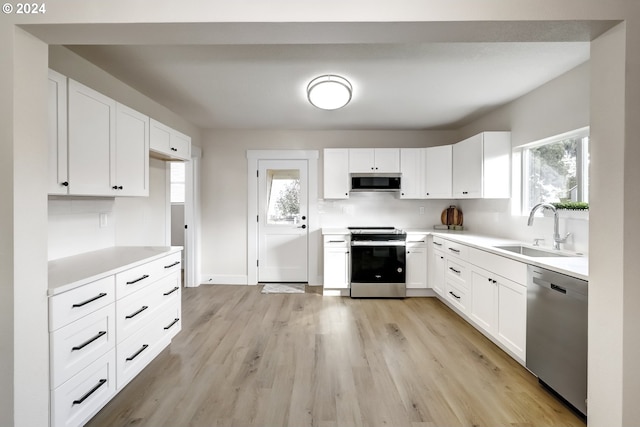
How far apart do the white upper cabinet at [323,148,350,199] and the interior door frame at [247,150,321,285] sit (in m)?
0.30

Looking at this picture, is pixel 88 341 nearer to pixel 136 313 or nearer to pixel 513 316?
pixel 136 313

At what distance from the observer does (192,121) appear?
427cm

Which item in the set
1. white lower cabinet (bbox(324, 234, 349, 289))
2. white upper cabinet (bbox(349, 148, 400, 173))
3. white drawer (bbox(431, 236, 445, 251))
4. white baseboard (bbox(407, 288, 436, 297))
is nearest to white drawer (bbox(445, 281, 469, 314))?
white drawer (bbox(431, 236, 445, 251))

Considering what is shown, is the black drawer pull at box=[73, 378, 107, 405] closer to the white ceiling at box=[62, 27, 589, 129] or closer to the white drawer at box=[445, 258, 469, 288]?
the white ceiling at box=[62, 27, 589, 129]

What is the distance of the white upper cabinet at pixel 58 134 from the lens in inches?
68.7

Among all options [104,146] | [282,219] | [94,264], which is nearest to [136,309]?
[94,264]

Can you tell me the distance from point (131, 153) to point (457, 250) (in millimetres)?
3273

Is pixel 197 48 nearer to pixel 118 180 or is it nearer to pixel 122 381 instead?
pixel 118 180

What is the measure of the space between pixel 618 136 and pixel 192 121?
4378mm

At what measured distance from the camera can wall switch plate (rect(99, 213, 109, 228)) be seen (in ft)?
8.64

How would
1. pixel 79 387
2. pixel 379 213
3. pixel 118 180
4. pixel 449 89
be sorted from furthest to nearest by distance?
pixel 379 213 → pixel 449 89 → pixel 118 180 → pixel 79 387

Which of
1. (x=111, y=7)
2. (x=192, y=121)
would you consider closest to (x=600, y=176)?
(x=111, y=7)

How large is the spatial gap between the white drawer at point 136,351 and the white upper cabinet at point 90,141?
1.04 metres

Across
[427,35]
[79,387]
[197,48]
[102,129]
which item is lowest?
→ [79,387]
